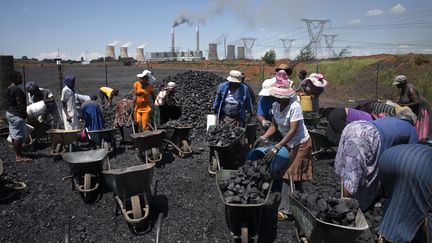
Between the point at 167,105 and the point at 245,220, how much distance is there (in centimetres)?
570

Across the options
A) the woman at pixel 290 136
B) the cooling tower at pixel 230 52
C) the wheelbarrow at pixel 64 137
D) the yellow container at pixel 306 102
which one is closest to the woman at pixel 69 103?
the wheelbarrow at pixel 64 137

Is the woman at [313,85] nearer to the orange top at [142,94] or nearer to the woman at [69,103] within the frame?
the orange top at [142,94]

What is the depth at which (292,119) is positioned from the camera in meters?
4.20

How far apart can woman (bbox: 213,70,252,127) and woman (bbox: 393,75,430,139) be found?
9.39ft

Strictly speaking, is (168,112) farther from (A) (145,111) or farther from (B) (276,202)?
(B) (276,202)

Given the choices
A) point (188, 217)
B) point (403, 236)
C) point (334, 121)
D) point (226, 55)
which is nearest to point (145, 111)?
point (188, 217)

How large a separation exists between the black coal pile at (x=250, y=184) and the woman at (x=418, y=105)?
10.5 ft

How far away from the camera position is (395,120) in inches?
140

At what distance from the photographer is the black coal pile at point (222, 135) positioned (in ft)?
20.7

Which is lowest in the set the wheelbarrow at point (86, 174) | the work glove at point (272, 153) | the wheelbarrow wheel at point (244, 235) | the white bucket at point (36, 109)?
the wheelbarrow wheel at point (244, 235)

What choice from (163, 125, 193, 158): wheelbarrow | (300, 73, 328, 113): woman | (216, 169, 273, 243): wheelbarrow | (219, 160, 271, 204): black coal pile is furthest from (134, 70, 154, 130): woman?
(216, 169, 273, 243): wheelbarrow

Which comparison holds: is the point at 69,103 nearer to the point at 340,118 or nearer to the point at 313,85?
the point at 313,85

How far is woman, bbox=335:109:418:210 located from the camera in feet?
11.5

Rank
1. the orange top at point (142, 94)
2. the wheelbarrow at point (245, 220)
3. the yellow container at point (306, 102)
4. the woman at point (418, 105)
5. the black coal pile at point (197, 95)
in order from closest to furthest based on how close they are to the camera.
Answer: the wheelbarrow at point (245, 220) < the woman at point (418, 105) < the orange top at point (142, 94) < the yellow container at point (306, 102) < the black coal pile at point (197, 95)
